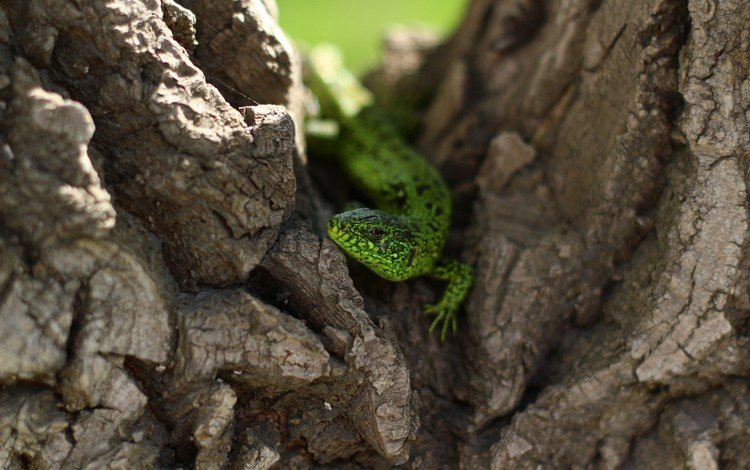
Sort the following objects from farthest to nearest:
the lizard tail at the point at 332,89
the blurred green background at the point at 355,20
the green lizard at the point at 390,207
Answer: the blurred green background at the point at 355,20 → the lizard tail at the point at 332,89 → the green lizard at the point at 390,207

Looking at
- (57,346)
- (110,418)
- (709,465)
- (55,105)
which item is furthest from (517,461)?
(55,105)

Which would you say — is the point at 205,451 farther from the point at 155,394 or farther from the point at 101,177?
the point at 101,177

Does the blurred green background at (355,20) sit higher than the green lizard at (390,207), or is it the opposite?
the blurred green background at (355,20)

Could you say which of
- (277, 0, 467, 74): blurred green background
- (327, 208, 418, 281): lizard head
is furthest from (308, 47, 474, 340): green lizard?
(277, 0, 467, 74): blurred green background

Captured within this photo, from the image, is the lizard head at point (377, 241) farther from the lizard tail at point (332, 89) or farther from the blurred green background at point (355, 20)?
the blurred green background at point (355, 20)

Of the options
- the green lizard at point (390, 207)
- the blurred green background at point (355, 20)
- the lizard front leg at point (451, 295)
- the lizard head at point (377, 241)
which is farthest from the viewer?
the blurred green background at point (355, 20)

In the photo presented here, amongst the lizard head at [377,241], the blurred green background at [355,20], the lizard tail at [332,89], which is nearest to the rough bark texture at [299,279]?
the lizard head at [377,241]
